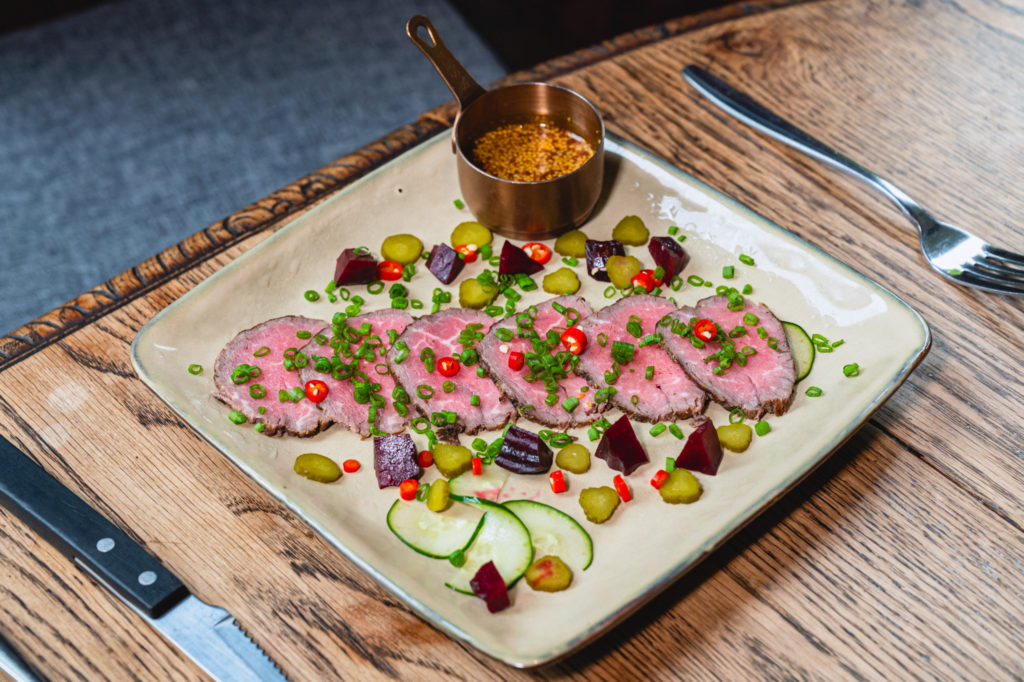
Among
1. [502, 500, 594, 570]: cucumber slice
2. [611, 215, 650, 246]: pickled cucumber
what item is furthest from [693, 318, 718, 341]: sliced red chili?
[502, 500, 594, 570]: cucumber slice

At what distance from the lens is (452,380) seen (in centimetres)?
221

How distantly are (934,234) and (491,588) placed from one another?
1.80 metres

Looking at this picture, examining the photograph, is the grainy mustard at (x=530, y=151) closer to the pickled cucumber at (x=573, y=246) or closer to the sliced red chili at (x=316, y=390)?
the pickled cucumber at (x=573, y=246)

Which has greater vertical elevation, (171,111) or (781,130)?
(781,130)

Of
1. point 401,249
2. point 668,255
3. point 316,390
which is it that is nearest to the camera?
point 316,390

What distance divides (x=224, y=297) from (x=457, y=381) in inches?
28.6

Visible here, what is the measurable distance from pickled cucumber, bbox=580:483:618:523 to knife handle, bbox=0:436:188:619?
922 mm

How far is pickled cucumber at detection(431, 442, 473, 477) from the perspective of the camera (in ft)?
Answer: 6.57

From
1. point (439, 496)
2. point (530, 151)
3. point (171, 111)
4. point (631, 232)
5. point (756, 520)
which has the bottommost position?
point (171, 111)

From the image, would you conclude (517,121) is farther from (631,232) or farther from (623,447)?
(623,447)

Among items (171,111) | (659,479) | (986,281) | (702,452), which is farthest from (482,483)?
(171,111)

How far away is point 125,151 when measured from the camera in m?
4.76

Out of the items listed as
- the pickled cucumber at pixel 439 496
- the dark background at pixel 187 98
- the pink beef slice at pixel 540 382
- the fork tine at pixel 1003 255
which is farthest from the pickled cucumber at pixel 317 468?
the dark background at pixel 187 98

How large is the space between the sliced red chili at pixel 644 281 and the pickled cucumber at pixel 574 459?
60 cm
